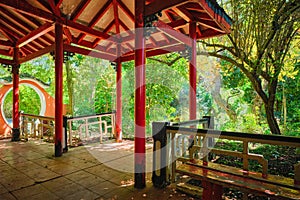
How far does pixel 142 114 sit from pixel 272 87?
191 inches

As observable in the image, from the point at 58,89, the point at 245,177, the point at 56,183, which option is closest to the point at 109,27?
the point at 58,89

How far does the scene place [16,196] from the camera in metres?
2.59

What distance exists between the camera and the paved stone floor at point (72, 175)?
266cm

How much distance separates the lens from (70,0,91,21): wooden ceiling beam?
4.43m

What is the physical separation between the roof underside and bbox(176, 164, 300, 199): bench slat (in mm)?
2288

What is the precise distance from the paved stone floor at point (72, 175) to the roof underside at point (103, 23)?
8.47ft

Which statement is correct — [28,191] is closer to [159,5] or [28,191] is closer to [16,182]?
[16,182]

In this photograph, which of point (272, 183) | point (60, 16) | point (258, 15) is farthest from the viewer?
point (258, 15)

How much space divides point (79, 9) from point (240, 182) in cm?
476

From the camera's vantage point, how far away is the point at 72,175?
334 centimetres

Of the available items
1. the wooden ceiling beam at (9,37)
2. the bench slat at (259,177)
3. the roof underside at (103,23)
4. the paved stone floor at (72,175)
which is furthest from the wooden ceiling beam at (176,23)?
the wooden ceiling beam at (9,37)

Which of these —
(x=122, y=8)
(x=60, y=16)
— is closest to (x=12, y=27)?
(x=60, y=16)

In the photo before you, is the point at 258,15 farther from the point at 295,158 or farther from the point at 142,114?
the point at 142,114

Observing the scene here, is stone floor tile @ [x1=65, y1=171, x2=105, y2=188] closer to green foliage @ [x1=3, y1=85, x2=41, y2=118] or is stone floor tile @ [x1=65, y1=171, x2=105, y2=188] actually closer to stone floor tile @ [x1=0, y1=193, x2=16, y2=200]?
stone floor tile @ [x1=0, y1=193, x2=16, y2=200]
